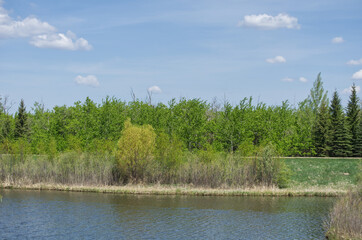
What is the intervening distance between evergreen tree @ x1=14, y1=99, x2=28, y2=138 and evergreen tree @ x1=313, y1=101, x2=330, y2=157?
4986cm

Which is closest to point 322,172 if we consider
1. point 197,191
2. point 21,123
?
point 197,191

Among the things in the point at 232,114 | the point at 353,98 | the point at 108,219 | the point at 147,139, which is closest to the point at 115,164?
the point at 147,139

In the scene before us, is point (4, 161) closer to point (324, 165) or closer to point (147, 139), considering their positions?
point (147, 139)

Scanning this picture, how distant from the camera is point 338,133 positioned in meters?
62.3

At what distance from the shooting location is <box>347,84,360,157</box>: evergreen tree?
61828 mm

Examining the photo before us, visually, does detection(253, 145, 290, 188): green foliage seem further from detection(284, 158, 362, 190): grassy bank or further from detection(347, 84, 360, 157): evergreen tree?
detection(347, 84, 360, 157): evergreen tree

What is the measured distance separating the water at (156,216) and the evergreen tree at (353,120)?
28.5m

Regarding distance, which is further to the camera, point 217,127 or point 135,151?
point 217,127

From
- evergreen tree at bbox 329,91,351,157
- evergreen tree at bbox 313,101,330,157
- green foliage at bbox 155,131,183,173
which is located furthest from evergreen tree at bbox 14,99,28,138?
evergreen tree at bbox 329,91,351,157

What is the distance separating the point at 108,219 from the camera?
27.3m

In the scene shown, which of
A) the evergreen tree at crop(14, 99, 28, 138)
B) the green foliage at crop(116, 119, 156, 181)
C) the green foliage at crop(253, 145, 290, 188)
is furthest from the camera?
the evergreen tree at crop(14, 99, 28, 138)

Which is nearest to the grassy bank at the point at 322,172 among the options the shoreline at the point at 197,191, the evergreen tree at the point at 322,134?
the shoreline at the point at 197,191

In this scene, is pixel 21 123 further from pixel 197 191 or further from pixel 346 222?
pixel 346 222

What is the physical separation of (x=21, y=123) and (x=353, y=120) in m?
56.8
